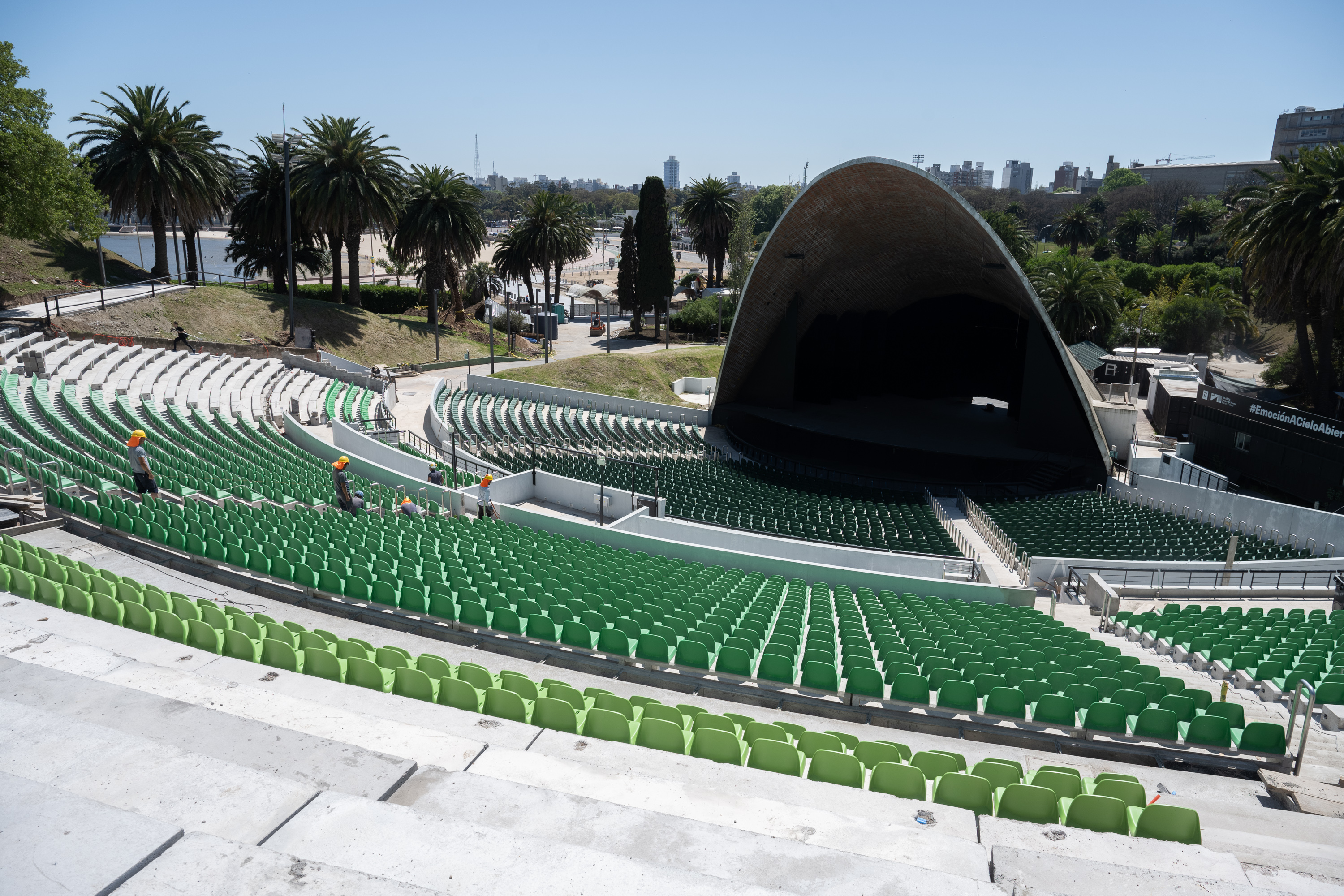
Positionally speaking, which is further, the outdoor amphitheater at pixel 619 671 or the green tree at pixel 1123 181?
the green tree at pixel 1123 181

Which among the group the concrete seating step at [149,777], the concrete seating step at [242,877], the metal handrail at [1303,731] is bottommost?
the metal handrail at [1303,731]

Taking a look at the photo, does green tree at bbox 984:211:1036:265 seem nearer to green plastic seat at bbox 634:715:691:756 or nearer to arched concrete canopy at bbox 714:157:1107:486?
arched concrete canopy at bbox 714:157:1107:486

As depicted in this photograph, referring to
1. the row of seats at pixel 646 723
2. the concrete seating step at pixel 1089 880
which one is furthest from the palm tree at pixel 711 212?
the concrete seating step at pixel 1089 880

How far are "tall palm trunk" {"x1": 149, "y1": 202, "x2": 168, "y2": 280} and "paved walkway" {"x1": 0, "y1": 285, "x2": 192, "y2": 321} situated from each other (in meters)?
2.69

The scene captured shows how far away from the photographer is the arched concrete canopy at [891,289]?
3177 centimetres

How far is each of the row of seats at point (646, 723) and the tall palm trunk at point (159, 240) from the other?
3919 cm

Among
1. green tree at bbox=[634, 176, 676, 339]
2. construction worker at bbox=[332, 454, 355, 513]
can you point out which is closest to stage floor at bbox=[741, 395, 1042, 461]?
green tree at bbox=[634, 176, 676, 339]

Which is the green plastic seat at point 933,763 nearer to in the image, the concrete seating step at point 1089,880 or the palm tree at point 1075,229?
the concrete seating step at point 1089,880

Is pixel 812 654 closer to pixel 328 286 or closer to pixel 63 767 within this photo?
pixel 63 767

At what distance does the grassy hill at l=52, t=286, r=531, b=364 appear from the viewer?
3744 cm

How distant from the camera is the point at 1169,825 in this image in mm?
6488

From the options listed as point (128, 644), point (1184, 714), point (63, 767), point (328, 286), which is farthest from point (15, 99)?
point (1184, 714)

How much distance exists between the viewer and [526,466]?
27.1m

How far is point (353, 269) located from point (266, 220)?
5.72m
